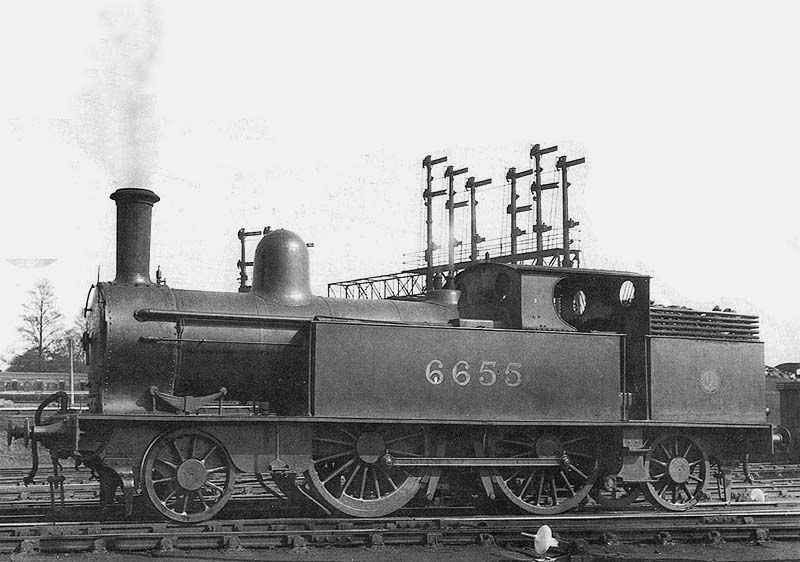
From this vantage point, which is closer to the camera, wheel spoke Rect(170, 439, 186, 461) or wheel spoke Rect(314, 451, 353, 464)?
wheel spoke Rect(170, 439, 186, 461)

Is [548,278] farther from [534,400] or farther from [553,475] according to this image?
[553,475]

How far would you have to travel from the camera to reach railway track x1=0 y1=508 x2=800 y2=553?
7602 millimetres

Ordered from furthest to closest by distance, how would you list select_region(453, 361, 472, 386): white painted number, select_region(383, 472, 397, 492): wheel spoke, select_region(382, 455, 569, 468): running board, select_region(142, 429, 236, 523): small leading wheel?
select_region(453, 361, 472, 386): white painted number, select_region(383, 472, 397, 492): wheel spoke, select_region(382, 455, 569, 468): running board, select_region(142, 429, 236, 523): small leading wheel

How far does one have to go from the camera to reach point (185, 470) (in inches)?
337

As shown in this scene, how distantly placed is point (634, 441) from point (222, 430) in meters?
4.93

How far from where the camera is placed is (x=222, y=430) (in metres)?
8.92

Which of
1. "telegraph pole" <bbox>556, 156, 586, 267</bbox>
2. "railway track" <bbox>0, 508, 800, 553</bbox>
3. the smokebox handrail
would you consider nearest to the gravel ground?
"railway track" <bbox>0, 508, 800, 553</bbox>

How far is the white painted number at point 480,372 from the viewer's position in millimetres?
9651

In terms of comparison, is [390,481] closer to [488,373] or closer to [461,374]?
[461,374]

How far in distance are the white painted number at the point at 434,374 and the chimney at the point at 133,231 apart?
321 cm

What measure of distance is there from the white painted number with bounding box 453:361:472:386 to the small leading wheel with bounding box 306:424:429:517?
0.70 meters

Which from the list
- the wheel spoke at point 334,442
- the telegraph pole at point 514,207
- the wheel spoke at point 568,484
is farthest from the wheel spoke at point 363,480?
the telegraph pole at point 514,207

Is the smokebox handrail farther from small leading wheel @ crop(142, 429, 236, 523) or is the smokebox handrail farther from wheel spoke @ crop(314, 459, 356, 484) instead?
wheel spoke @ crop(314, 459, 356, 484)

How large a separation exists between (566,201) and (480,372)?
656 inches
